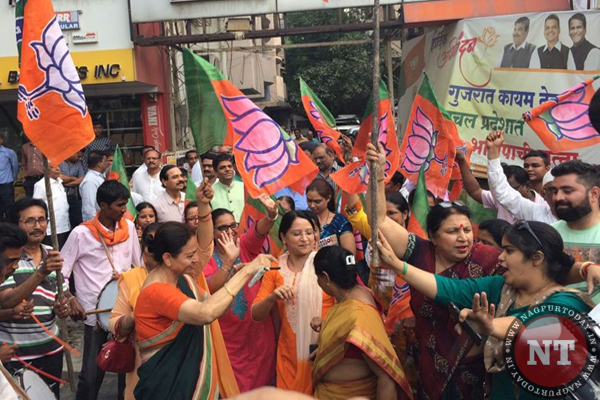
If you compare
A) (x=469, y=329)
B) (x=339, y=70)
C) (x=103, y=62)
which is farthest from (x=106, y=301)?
(x=339, y=70)

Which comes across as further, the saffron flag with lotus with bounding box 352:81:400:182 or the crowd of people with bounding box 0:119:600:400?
the saffron flag with lotus with bounding box 352:81:400:182

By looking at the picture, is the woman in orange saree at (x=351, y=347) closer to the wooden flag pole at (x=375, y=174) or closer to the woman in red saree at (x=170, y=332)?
the wooden flag pole at (x=375, y=174)

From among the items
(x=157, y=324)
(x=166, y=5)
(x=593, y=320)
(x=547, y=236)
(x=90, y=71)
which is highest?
(x=166, y=5)

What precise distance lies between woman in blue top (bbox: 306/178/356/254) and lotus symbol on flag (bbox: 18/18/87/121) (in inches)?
67.0

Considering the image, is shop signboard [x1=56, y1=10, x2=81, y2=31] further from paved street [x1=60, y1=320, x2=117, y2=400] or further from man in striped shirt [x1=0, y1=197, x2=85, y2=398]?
man in striped shirt [x1=0, y1=197, x2=85, y2=398]

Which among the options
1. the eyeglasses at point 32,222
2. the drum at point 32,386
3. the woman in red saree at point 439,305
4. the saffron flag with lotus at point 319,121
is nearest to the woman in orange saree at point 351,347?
the woman in red saree at point 439,305

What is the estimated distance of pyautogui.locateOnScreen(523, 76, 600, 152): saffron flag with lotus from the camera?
5.30 metres

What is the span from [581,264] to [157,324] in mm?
1899

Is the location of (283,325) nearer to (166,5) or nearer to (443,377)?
(443,377)

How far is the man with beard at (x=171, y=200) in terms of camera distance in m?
5.97

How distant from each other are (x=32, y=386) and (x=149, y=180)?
4.39 metres

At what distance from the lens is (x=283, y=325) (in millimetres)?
3811

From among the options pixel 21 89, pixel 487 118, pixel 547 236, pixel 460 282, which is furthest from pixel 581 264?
pixel 487 118

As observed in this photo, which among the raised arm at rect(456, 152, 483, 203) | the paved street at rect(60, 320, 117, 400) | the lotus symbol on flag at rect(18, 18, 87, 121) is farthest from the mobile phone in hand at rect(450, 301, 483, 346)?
the paved street at rect(60, 320, 117, 400)
